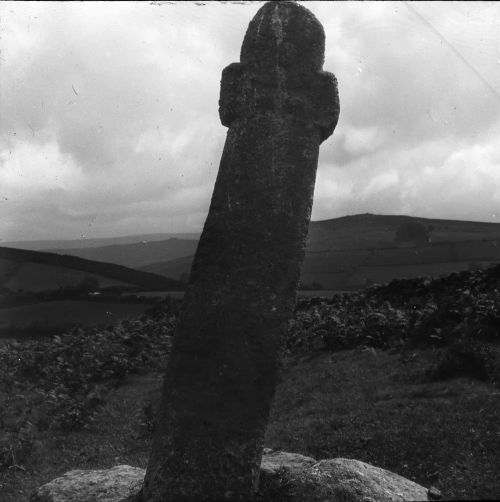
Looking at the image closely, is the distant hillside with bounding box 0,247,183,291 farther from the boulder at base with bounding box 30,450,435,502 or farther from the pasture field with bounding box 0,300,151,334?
the boulder at base with bounding box 30,450,435,502

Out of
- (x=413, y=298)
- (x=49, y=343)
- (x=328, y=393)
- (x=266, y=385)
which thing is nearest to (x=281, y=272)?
(x=266, y=385)

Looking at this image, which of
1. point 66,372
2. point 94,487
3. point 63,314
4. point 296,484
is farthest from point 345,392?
point 63,314

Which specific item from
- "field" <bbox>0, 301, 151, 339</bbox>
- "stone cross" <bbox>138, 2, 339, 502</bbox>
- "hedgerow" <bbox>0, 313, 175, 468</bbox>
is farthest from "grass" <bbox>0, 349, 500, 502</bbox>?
"field" <bbox>0, 301, 151, 339</bbox>

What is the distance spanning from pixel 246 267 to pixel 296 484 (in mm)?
1689

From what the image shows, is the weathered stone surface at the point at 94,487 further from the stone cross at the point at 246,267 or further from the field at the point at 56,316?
the field at the point at 56,316

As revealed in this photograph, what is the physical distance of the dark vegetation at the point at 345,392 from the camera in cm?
757

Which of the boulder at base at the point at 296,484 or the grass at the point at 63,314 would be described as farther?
the grass at the point at 63,314

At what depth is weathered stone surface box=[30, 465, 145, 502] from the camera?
200 inches

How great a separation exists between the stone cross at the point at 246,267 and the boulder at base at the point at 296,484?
1.59 ft

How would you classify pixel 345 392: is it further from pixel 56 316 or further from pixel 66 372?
pixel 56 316

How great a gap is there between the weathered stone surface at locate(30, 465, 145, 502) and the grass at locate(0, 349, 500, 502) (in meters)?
2.72

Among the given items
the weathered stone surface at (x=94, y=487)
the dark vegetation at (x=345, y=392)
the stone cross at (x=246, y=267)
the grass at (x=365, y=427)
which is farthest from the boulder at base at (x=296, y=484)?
the dark vegetation at (x=345, y=392)

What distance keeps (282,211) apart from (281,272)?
46 cm

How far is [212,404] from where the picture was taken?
4.45m
